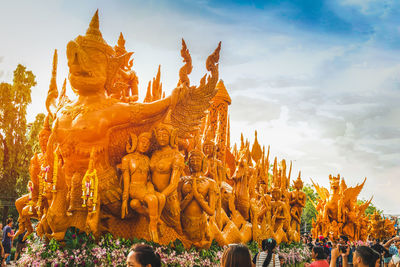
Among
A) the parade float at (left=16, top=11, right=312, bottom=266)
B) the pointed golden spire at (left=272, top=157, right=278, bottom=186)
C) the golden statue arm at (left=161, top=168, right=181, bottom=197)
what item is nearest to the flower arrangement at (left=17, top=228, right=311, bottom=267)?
the parade float at (left=16, top=11, right=312, bottom=266)

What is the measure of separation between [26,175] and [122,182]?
42.9ft

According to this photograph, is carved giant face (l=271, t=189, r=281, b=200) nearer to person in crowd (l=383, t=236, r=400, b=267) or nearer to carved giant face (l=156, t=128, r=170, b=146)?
person in crowd (l=383, t=236, r=400, b=267)

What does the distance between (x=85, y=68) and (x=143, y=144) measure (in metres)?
1.56

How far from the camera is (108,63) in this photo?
6.14 meters

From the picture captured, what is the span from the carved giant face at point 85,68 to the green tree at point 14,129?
1230cm

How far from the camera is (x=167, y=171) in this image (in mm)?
5984

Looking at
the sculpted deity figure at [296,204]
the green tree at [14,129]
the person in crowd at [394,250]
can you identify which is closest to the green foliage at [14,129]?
the green tree at [14,129]

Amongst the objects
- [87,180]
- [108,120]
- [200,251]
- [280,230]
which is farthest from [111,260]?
[280,230]

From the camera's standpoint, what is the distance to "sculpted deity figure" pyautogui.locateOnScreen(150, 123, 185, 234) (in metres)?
→ 5.94

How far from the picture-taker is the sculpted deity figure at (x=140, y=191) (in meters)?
5.58

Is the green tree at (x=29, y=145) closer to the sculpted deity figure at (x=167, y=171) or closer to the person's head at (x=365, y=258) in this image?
the sculpted deity figure at (x=167, y=171)

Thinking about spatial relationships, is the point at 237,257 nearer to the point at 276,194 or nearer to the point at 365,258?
the point at 365,258

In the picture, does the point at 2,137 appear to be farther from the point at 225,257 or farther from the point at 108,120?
the point at 225,257

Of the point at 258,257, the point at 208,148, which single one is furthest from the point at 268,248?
the point at 208,148
